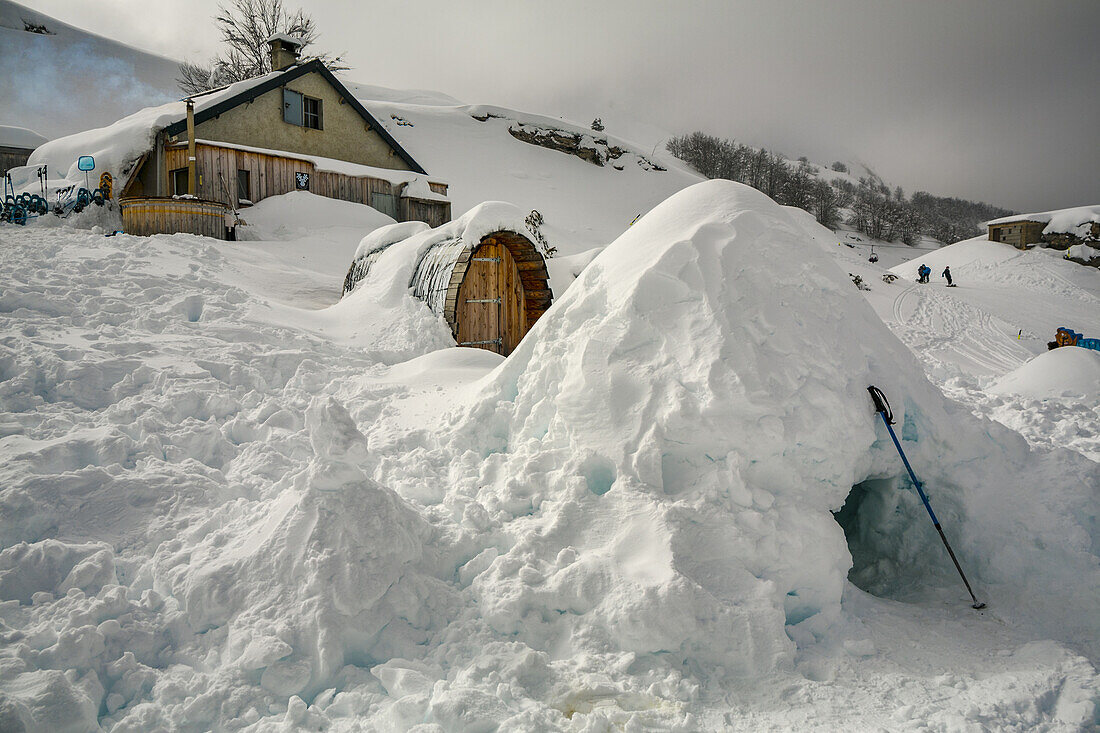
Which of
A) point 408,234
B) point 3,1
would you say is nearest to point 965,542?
point 408,234

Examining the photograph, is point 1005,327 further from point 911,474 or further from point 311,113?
point 311,113

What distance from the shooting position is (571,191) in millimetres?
31016

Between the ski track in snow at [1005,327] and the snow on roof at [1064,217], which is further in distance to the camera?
the snow on roof at [1064,217]

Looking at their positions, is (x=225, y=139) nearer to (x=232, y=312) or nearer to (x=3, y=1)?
(x=232, y=312)

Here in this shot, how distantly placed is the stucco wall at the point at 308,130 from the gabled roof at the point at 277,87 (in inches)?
5.5

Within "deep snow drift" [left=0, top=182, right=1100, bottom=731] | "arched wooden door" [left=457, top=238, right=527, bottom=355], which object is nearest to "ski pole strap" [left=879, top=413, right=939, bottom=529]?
"deep snow drift" [left=0, top=182, right=1100, bottom=731]

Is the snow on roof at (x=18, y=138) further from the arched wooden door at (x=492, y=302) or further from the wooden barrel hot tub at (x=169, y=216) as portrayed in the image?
the arched wooden door at (x=492, y=302)

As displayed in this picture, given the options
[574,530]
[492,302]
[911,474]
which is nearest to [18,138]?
[492,302]

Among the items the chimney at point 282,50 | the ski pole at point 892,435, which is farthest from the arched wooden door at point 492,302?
the chimney at point 282,50

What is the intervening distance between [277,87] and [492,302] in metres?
12.7

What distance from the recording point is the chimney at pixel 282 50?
18062 mm

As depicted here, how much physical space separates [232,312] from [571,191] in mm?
25792

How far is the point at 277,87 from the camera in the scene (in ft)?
56.2

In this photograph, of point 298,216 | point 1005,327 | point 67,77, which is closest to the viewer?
point 298,216
